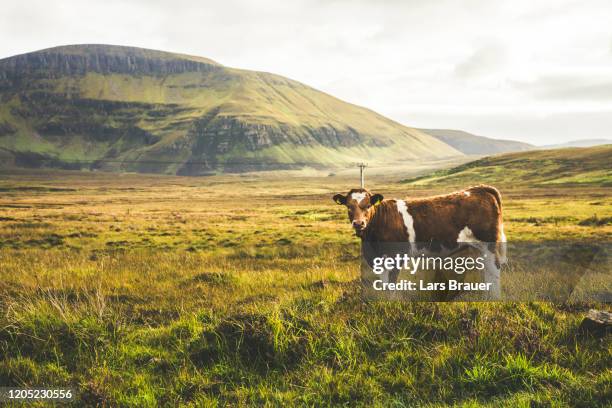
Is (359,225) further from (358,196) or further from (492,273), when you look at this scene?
(492,273)

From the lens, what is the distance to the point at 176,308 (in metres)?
7.84

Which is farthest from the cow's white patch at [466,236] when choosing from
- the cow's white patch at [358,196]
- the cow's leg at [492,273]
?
the cow's white patch at [358,196]

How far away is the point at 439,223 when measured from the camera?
10.1m

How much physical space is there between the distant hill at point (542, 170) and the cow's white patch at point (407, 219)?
109150mm

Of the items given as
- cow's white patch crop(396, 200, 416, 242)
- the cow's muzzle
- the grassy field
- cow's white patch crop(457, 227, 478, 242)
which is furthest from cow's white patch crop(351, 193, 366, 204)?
the grassy field

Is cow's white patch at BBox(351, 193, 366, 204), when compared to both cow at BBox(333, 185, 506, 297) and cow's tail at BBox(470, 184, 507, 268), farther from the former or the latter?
cow's tail at BBox(470, 184, 507, 268)

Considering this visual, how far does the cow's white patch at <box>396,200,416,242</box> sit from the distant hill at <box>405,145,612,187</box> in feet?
358

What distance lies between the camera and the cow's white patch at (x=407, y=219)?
33.2 ft

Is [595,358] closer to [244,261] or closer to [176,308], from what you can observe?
[176,308]


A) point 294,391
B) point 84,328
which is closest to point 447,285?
point 294,391

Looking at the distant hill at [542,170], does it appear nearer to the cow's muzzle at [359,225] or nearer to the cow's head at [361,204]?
the cow's head at [361,204]

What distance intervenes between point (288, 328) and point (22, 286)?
7514 millimetres

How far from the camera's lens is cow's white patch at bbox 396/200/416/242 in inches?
399

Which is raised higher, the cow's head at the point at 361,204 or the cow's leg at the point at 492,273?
the cow's head at the point at 361,204
